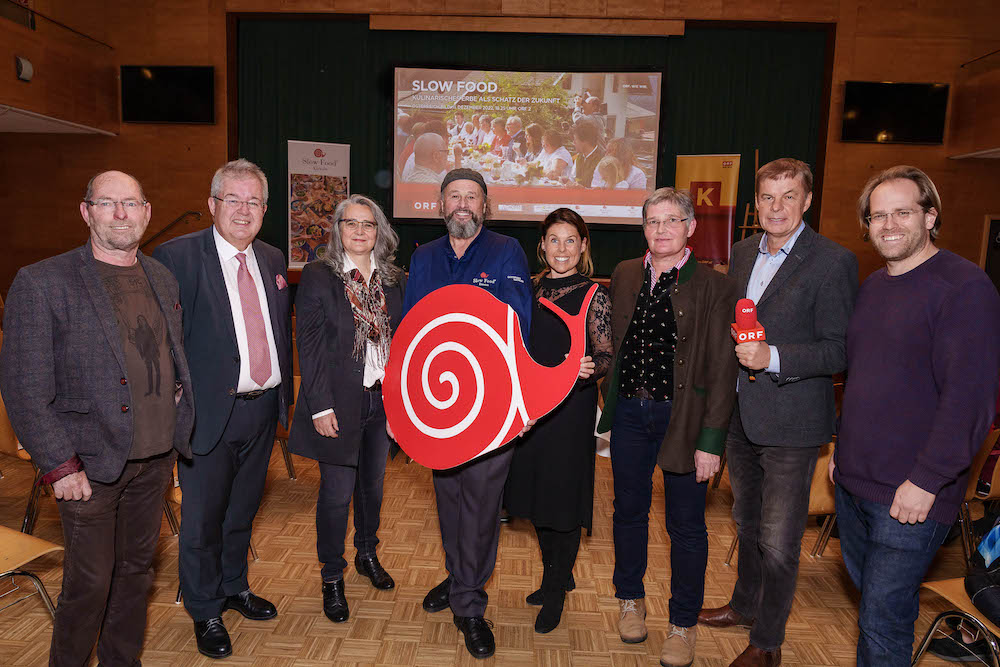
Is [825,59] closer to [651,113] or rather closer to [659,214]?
[651,113]

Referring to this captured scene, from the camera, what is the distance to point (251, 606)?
2617 mm

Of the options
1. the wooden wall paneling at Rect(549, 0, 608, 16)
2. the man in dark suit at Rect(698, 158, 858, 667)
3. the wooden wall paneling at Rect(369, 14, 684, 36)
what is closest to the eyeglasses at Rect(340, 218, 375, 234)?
the man in dark suit at Rect(698, 158, 858, 667)

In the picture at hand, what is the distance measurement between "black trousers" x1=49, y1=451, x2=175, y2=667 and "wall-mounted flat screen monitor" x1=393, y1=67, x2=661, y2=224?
595cm

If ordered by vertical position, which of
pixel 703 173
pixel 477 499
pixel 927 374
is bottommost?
pixel 477 499

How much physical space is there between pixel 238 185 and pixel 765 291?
1.96m

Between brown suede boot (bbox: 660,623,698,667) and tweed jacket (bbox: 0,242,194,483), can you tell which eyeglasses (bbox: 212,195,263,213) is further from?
brown suede boot (bbox: 660,623,698,667)

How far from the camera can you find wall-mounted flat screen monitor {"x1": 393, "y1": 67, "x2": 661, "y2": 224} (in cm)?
752

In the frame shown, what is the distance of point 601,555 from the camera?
329cm

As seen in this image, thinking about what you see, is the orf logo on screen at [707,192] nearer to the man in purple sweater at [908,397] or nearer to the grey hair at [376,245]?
the grey hair at [376,245]

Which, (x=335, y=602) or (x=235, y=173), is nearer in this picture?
(x=235, y=173)

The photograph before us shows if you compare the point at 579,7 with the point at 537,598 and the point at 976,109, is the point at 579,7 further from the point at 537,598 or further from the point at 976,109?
the point at 537,598

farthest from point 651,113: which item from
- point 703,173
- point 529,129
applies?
point 529,129

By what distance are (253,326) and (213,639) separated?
119cm

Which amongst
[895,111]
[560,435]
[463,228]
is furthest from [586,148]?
[560,435]
